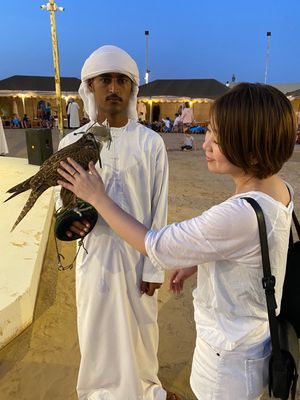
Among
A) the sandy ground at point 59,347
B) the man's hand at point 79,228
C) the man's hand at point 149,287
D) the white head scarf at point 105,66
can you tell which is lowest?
the sandy ground at point 59,347

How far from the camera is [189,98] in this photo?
2131 cm

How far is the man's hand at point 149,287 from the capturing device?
1.74 metres

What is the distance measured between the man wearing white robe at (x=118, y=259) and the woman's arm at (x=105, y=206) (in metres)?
0.59

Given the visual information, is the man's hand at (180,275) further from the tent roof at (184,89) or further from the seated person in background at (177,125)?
the tent roof at (184,89)

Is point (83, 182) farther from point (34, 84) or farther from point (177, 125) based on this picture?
point (34, 84)

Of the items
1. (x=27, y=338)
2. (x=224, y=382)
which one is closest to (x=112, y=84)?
(x=224, y=382)

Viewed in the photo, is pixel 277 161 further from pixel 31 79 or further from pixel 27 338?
pixel 31 79

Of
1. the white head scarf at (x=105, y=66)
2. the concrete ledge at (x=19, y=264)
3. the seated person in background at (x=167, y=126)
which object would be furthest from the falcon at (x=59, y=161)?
the seated person in background at (x=167, y=126)

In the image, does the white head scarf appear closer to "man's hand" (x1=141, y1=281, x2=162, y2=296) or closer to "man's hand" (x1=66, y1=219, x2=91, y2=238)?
"man's hand" (x1=66, y1=219, x2=91, y2=238)

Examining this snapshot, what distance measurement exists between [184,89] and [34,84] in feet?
34.8

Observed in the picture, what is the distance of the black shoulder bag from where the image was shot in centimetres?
91

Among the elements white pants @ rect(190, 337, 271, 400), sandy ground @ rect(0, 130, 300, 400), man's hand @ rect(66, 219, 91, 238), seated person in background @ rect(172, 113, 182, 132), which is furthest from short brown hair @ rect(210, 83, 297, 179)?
seated person in background @ rect(172, 113, 182, 132)

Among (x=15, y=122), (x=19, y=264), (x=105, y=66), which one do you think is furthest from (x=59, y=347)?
(x=15, y=122)

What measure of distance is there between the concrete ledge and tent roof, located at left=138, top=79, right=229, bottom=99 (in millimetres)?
18758
